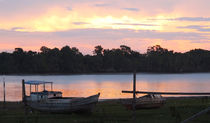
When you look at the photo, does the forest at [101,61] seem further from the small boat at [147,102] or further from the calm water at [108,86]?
the small boat at [147,102]

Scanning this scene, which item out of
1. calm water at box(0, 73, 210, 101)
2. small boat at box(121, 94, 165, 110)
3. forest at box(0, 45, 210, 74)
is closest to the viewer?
small boat at box(121, 94, 165, 110)

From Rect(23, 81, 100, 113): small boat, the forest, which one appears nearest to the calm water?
Rect(23, 81, 100, 113): small boat

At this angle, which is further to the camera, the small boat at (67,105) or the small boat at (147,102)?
the small boat at (147,102)

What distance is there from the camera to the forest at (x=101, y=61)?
484 feet

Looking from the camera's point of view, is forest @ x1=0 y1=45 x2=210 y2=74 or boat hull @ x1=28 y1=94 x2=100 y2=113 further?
forest @ x1=0 y1=45 x2=210 y2=74

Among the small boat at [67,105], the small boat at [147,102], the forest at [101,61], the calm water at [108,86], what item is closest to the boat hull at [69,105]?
the small boat at [67,105]

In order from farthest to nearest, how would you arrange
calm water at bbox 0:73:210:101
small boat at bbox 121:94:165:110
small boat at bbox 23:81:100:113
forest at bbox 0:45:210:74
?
forest at bbox 0:45:210:74 < calm water at bbox 0:73:210:101 < small boat at bbox 121:94:165:110 < small boat at bbox 23:81:100:113

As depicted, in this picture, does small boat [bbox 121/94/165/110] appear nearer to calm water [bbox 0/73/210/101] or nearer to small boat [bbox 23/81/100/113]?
small boat [bbox 23/81/100/113]

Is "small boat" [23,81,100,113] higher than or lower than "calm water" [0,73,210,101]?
higher

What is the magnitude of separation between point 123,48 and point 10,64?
2145 inches

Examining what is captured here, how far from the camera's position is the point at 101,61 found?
157m

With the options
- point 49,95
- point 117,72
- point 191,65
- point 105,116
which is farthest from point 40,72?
point 105,116

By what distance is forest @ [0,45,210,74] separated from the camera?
484ft

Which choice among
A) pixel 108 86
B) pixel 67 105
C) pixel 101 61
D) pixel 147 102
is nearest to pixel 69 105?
pixel 67 105
